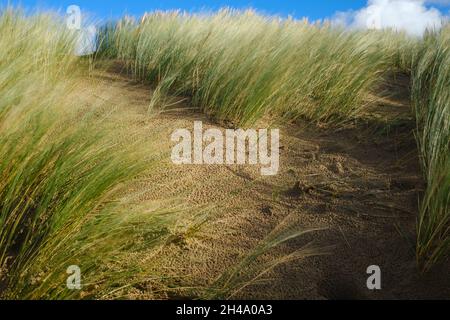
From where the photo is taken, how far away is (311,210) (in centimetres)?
203

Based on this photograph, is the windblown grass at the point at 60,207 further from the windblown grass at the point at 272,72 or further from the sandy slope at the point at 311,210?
the windblown grass at the point at 272,72

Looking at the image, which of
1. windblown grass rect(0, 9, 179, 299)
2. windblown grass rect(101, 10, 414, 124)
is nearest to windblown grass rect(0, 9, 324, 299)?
windblown grass rect(0, 9, 179, 299)

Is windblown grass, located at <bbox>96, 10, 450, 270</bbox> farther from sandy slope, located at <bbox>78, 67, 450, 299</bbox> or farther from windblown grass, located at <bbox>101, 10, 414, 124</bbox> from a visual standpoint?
sandy slope, located at <bbox>78, 67, 450, 299</bbox>

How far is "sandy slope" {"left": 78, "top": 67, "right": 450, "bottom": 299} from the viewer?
1.59 meters

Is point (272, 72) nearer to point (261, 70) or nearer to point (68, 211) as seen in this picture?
point (261, 70)

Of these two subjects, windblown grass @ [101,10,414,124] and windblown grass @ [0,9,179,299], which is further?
windblown grass @ [101,10,414,124]

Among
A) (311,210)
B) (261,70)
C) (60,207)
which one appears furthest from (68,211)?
(261,70)

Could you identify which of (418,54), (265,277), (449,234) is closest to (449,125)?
(449,234)

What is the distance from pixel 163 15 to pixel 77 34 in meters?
1.70

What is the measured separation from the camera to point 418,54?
481cm

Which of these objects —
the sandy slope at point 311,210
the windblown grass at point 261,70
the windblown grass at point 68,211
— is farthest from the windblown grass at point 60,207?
the windblown grass at point 261,70

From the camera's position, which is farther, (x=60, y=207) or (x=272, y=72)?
(x=272, y=72)
